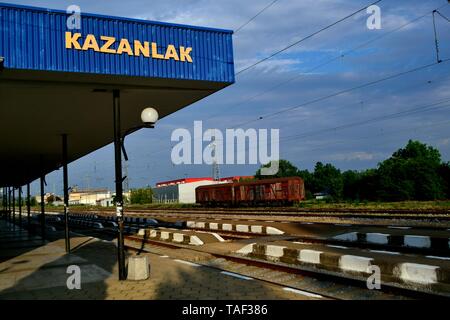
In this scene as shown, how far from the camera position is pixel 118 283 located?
9.52 metres

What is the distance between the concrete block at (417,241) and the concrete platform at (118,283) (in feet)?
20.8

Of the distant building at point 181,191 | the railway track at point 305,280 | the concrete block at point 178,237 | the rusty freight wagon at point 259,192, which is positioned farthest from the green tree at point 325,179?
the railway track at point 305,280

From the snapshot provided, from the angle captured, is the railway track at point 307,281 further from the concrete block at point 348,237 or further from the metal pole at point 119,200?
the concrete block at point 348,237

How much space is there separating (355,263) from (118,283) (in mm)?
5160

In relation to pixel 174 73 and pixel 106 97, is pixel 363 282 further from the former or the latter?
pixel 106 97

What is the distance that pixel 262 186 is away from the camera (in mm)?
45250

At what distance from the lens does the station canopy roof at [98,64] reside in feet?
29.7

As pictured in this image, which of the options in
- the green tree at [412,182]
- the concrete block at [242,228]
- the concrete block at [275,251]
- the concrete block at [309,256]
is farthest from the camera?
the green tree at [412,182]

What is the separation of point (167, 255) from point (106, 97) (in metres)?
5.61

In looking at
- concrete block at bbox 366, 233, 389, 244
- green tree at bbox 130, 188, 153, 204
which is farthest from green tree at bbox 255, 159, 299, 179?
A: concrete block at bbox 366, 233, 389, 244

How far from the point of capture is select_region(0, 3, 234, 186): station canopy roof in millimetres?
9062

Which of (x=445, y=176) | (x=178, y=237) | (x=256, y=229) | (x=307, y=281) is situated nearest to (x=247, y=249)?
(x=307, y=281)

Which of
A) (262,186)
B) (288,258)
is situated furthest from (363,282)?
(262,186)

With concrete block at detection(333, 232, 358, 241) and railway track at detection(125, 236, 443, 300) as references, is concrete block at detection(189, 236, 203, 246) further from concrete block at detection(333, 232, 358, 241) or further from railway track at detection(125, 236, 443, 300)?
concrete block at detection(333, 232, 358, 241)
